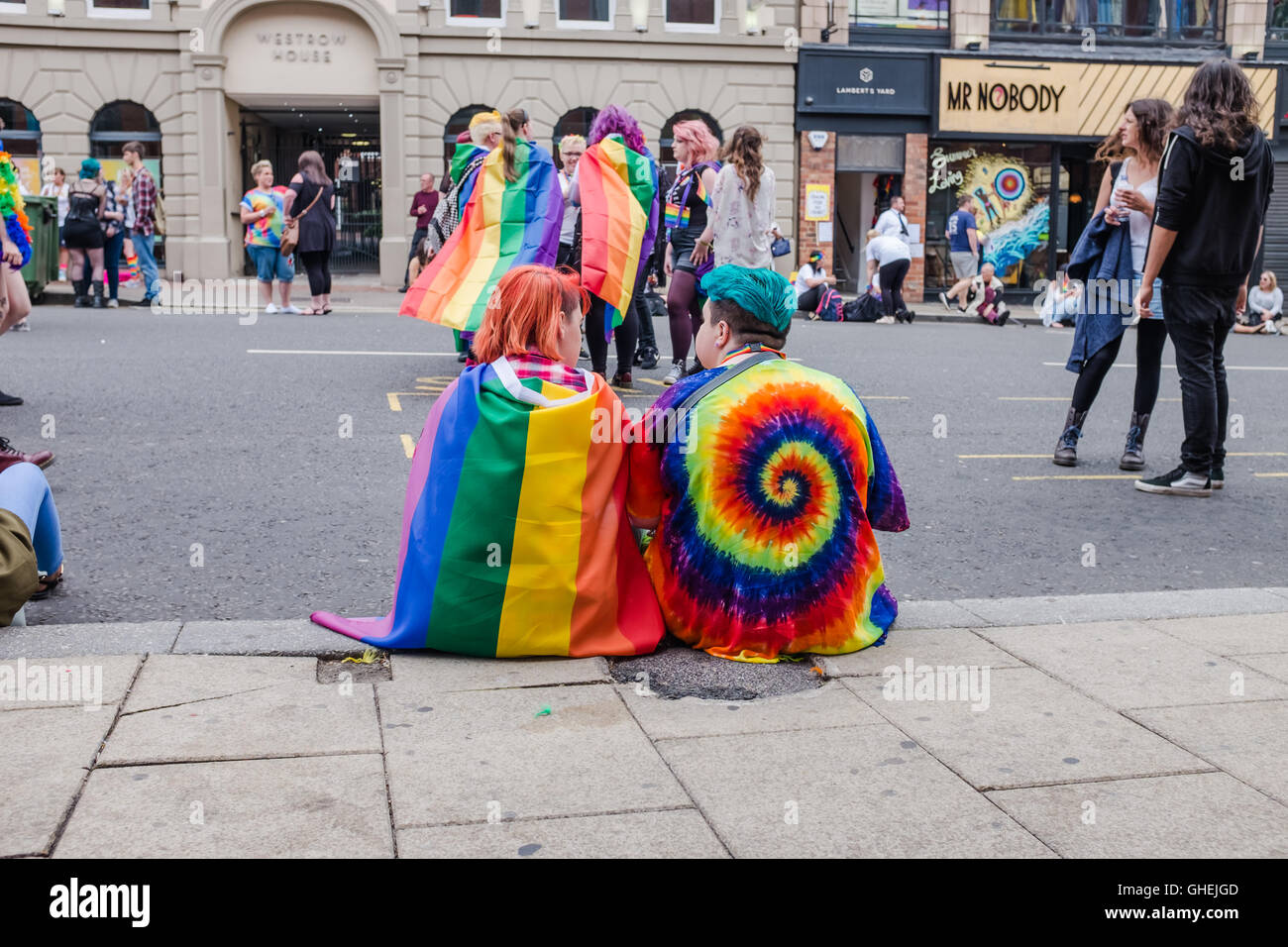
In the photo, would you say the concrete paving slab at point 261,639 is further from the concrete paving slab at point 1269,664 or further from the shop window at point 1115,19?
the shop window at point 1115,19

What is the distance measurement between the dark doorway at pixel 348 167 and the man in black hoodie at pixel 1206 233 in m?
20.5

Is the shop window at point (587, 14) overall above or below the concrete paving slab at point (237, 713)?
above

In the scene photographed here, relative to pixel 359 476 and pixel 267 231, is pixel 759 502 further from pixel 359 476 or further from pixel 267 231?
pixel 267 231

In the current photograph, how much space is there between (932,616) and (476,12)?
21048 mm

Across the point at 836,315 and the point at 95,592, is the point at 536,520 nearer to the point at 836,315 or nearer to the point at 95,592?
the point at 95,592

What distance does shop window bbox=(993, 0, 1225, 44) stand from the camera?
2497 cm

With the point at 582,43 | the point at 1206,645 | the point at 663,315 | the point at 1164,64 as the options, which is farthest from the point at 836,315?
the point at 1206,645

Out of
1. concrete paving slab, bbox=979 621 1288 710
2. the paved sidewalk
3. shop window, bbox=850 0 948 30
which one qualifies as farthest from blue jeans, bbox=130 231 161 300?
concrete paving slab, bbox=979 621 1288 710

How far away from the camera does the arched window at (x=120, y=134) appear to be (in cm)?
2245

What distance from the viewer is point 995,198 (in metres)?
25.0

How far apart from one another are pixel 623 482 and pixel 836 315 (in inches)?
592

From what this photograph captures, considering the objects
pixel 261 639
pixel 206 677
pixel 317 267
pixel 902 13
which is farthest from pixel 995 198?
pixel 206 677

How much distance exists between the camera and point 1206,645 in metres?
3.98

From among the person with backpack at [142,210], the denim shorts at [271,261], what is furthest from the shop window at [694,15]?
the denim shorts at [271,261]
